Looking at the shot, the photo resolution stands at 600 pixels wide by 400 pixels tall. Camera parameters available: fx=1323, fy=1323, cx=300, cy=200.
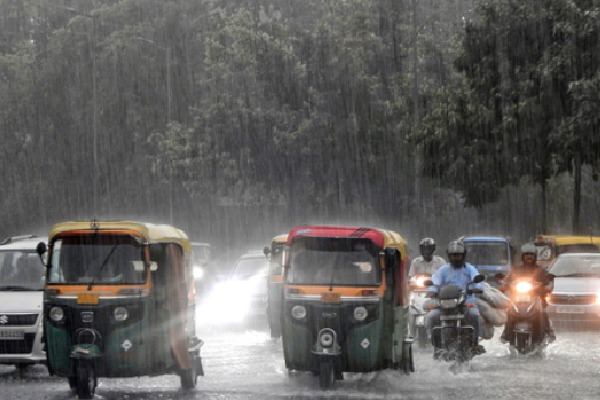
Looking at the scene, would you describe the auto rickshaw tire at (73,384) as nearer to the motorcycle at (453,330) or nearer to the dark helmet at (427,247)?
the motorcycle at (453,330)

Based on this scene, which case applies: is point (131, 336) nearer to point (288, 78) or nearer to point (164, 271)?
point (164, 271)

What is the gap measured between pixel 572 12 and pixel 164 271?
22.2 m

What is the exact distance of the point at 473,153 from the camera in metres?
37.4

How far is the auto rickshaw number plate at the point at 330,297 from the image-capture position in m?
14.8

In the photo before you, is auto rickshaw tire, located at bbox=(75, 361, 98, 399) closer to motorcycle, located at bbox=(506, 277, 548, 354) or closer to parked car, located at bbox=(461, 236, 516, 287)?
motorcycle, located at bbox=(506, 277, 548, 354)

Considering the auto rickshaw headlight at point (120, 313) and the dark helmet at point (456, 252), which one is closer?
the auto rickshaw headlight at point (120, 313)

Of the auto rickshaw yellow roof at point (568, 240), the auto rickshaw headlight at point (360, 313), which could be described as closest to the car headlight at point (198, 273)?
the auto rickshaw yellow roof at point (568, 240)

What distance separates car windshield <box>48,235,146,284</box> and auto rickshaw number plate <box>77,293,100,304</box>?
0.31 meters

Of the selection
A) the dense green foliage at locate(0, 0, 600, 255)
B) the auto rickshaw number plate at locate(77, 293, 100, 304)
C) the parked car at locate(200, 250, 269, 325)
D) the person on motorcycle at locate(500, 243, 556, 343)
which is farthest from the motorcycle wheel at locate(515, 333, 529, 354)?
the dense green foliage at locate(0, 0, 600, 255)

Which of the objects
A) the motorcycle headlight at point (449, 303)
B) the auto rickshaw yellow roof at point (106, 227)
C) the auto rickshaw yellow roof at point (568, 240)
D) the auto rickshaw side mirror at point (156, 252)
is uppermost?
the auto rickshaw yellow roof at point (106, 227)

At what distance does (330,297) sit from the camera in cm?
1479

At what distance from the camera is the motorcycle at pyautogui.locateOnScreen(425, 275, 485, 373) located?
16422 mm

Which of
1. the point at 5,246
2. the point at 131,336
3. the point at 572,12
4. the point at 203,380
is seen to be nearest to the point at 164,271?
the point at 131,336

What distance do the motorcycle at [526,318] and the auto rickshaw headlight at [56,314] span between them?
7.01 metres
